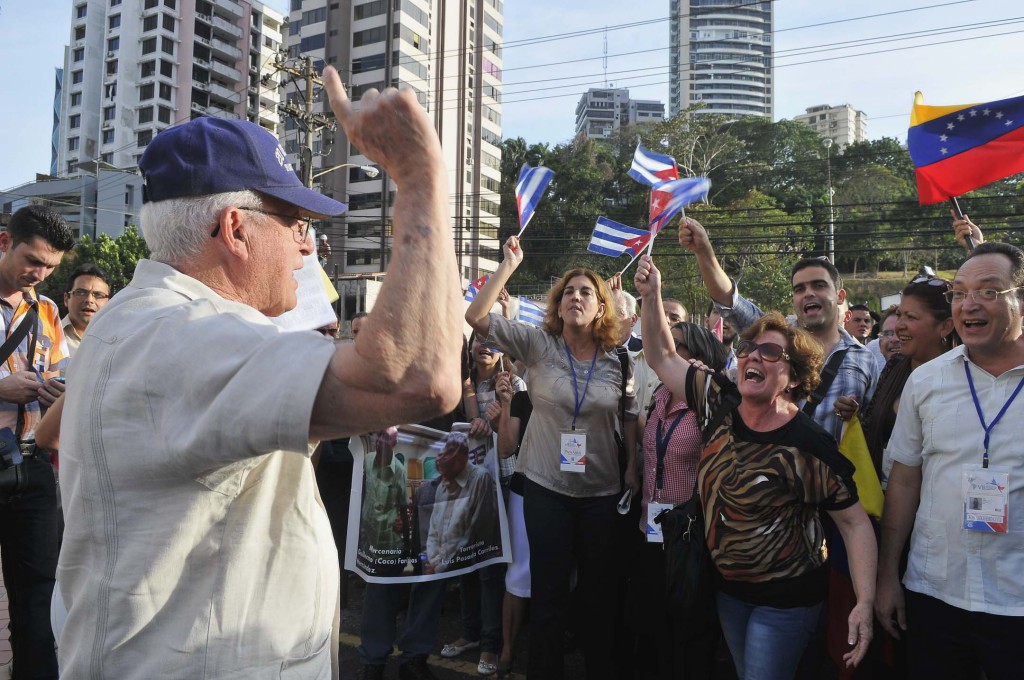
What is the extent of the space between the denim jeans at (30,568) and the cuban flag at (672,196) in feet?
12.7

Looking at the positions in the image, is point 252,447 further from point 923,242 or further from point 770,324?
point 923,242

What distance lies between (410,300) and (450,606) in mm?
5606

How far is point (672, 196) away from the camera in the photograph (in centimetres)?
518

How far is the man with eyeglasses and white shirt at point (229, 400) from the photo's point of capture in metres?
1.08

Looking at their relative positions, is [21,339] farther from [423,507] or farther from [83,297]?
[423,507]

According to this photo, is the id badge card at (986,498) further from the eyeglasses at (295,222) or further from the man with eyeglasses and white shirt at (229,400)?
the eyeglasses at (295,222)

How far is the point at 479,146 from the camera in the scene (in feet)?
215

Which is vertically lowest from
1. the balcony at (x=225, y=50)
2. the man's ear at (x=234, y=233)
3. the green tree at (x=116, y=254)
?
the man's ear at (x=234, y=233)

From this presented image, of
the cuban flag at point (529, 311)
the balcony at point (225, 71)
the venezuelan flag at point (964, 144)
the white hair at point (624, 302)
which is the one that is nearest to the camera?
the venezuelan flag at point (964, 144)

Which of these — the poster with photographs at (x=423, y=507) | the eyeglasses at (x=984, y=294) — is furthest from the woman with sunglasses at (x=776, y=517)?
the poster with photographs at (x=423, y=507)

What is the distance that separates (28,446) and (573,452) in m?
2.87

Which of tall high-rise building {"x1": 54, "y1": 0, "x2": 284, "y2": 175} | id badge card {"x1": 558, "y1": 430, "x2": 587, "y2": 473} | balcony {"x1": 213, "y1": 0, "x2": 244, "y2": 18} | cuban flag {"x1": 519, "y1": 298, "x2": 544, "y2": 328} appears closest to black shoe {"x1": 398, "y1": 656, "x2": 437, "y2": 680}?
id badge card {"x1": 558, "y1": 430, "x2": 587, "y2": 473}

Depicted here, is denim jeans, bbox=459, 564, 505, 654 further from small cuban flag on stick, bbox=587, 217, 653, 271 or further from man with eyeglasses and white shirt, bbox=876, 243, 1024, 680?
small cuban flag on stick, bbox=587, 217, 653, 271

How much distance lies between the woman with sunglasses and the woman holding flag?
→ 94 centimetres
